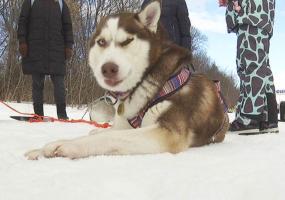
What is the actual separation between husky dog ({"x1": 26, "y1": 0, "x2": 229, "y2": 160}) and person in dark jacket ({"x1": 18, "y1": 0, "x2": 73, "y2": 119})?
3.24 metres

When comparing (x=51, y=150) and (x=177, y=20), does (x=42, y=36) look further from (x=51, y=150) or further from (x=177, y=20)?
(x=51, y=150)

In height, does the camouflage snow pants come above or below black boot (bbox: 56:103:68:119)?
above

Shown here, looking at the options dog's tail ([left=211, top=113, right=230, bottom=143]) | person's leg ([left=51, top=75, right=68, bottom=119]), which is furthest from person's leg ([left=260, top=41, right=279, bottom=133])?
person's leg ([left=51, top=75, right=68, bottom=119])

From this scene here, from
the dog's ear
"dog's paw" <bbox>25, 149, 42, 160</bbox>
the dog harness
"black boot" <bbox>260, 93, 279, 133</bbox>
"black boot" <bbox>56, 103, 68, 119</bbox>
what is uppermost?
the dog's ear

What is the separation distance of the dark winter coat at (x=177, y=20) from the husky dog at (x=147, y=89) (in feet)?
7.08

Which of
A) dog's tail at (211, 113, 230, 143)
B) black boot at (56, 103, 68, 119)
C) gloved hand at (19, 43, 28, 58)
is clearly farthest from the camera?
black boot at (56, 103, 68, 119)

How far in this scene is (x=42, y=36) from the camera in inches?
225

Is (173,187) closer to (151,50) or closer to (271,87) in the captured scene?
(151,50)

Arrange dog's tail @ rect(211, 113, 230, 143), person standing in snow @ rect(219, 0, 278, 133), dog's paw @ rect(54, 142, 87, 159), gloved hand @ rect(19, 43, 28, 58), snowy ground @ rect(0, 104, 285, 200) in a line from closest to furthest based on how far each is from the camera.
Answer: snowy ground @ rect(0, 104, 285, 200) → dog's paw @ rect(54, 142, 87, 159) → dog's tail @ rect(211, 113, 230, 143) → person standing in snow @ rect(219, 0, 278, 133) → gloved hand @ rect(19, 43, 28, 58)

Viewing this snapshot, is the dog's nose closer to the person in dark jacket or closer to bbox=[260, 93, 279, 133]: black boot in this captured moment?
bbox=[260, 93, 279, 133]: black boot

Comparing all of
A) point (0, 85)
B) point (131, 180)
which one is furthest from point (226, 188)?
point (0, 85)

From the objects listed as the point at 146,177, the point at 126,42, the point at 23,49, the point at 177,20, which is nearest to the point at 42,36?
the point at 23,49

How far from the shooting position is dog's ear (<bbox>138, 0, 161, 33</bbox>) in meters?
2.51

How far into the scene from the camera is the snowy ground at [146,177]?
A: 1.46 m
